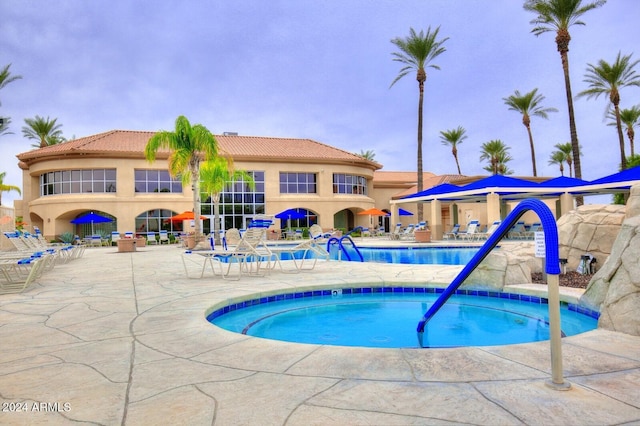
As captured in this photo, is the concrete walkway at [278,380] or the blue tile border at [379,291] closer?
the concrete walkway at [278,380]

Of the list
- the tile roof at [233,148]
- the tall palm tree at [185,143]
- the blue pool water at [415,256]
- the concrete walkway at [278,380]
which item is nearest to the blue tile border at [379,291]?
the concrete walkway at [278,380]

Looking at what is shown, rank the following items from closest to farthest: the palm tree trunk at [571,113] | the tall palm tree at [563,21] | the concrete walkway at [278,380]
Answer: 1. the concrete walkway at [278,380]
2. the tall palm tree at [563,21]
3. the palm tree trunk at [571,113]

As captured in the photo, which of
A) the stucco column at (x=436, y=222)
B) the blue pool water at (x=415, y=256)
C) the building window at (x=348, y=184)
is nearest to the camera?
the blue pool water at (x=415, y=256)

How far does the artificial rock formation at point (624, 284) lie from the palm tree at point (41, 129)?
45734 mm

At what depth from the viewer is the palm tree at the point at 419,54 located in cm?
2722

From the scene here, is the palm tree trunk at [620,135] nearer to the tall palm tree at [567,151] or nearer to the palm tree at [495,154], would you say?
the palm tree at [495,154]

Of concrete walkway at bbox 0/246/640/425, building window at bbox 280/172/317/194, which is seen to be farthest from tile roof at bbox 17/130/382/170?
concrete walkway at bbox 0/246/640/425

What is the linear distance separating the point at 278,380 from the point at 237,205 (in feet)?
97.2

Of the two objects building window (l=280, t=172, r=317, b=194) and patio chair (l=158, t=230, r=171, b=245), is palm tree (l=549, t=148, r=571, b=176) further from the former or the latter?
patio chair (l=158, t=230, r=171, b=245)

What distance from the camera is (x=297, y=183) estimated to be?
33312 millimetres

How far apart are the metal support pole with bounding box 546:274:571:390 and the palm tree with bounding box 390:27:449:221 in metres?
25.3

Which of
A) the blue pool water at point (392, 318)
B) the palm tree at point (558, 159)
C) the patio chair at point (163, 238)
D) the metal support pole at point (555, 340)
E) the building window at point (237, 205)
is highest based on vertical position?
the palm tree at point (558, 159)

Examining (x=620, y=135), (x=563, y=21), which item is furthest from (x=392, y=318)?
(x=620, y=135)

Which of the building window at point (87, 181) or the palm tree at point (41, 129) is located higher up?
the palm tree at point (41, 129)
